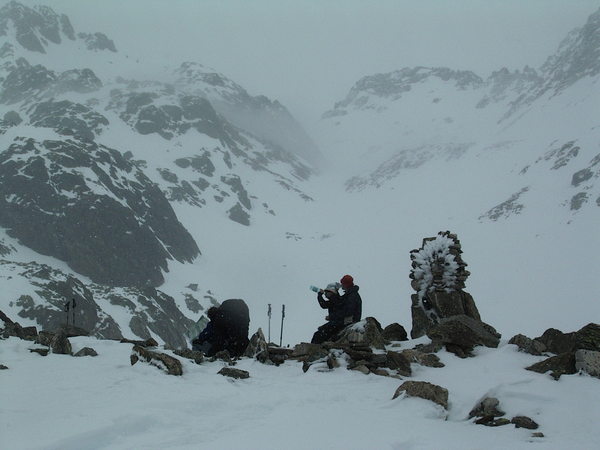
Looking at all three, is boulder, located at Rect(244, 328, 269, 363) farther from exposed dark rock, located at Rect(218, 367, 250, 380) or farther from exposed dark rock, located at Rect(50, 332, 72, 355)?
exposed dark rock, located at Rect(50, 332, 72, 355)

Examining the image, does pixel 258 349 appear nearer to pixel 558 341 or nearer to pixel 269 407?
pixel 269 407

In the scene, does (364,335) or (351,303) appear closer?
(364,335)

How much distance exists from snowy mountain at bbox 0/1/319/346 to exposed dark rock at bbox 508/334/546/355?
829 cm

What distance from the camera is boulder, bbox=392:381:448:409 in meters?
6.62

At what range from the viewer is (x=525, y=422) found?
571 cm

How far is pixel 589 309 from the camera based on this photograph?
150 feet

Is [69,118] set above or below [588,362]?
above

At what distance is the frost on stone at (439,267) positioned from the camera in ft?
39.6

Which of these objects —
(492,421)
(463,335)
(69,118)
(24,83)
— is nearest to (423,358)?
(463,335)

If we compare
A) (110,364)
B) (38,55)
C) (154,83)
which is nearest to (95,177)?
(110,364)

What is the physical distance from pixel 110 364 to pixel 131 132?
12545 centimetres

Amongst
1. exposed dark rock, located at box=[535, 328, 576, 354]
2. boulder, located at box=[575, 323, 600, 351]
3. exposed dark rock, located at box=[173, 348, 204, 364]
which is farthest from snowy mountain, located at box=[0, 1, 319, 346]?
boulder, located at box=[575, 323, 600, 351]

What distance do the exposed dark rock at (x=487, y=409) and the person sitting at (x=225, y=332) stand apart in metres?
5.82

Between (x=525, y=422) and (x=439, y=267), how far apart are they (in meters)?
6.80
